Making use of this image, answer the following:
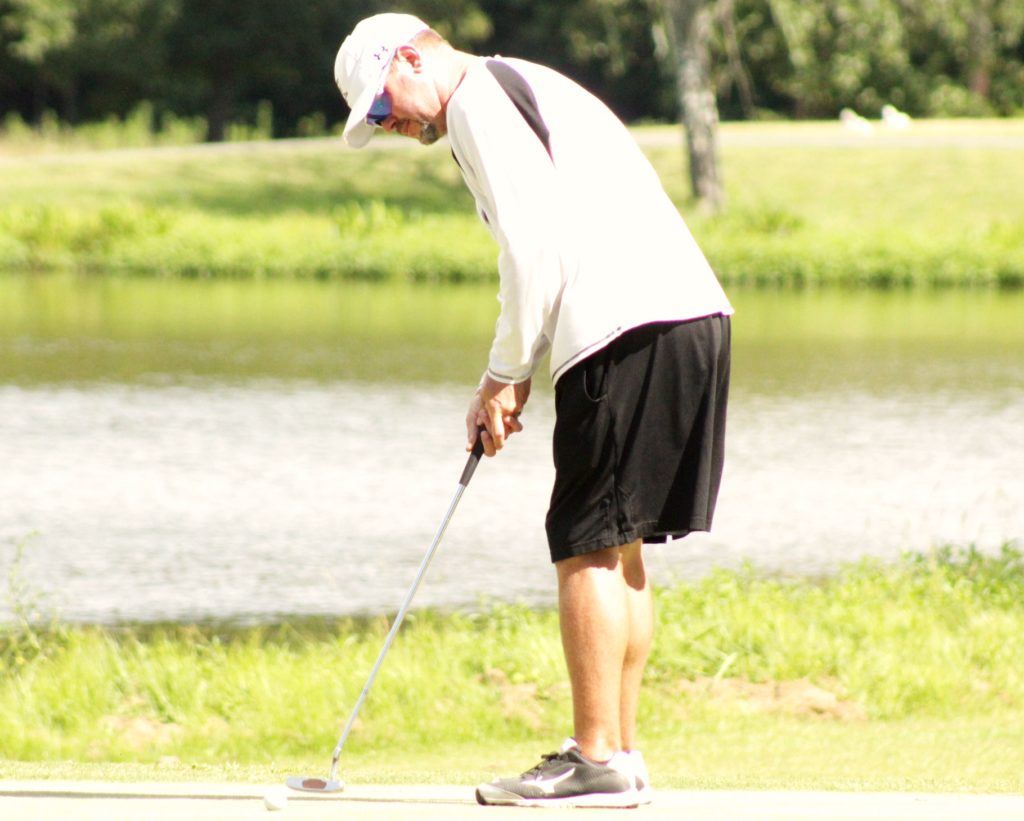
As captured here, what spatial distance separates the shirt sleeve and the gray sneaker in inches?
36.3

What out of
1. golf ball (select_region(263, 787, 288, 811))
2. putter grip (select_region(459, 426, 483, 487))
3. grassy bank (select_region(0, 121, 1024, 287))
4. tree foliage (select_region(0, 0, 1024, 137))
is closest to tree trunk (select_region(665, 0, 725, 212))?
grassy bank (select_region(0, 121, 1024, 287))

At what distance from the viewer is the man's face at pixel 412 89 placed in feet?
12.8

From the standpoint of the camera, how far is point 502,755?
5.67m

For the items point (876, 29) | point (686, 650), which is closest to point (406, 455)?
point (686, 650)

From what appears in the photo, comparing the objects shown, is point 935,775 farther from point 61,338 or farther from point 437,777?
point 61,338

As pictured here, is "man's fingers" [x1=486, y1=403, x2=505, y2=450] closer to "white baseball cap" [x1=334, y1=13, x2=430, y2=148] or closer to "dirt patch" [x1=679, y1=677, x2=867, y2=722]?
"white baseball cap" [x1=334, y1=13, x2=430, y2=148]

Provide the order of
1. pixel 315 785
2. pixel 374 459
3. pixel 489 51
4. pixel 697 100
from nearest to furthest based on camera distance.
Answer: pixel 315 785, pixel 374 459, pixel 697 100, pixel 489 51

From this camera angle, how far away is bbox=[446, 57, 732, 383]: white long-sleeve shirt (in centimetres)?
380

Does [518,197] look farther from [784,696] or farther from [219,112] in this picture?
[219,112]

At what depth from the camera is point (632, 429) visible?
12.8ft

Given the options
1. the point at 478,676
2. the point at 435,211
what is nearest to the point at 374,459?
the point at 478,676

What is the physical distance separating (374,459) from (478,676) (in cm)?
546

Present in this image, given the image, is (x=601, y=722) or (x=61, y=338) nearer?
(x=601, y=722)

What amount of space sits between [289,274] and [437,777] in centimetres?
2188
